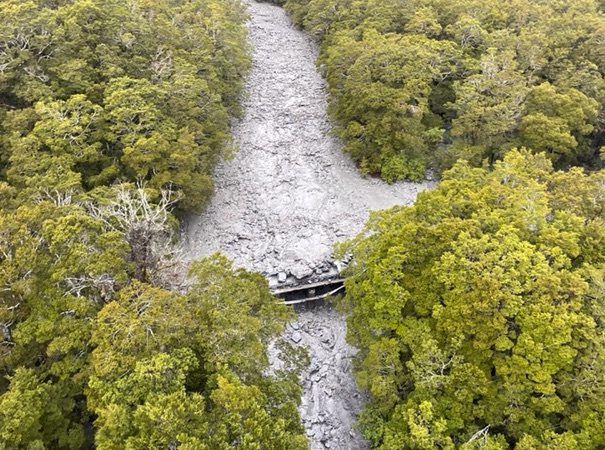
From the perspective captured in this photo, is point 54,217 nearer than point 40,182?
Yes

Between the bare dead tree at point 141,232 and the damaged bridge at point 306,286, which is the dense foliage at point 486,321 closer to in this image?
the damaged bridge at point 306,286

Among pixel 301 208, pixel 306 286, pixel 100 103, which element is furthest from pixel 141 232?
pixel 301 208

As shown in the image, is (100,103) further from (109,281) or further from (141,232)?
(109,281)

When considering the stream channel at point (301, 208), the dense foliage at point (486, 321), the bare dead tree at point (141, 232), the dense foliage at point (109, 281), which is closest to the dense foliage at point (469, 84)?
the stream channel at point (301, 208)

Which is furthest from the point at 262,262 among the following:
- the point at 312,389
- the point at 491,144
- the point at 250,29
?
the point at 250,29

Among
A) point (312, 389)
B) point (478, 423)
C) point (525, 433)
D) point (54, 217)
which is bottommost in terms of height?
point (312, 389)

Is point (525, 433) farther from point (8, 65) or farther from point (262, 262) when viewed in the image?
point (8, 65)
